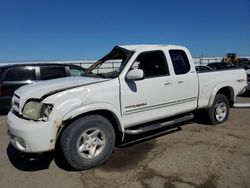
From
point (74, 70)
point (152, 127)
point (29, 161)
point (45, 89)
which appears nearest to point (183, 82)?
point (152, 127)

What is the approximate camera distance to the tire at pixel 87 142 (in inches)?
156

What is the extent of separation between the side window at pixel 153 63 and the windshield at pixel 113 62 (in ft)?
1.05

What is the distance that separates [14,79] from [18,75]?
18cm

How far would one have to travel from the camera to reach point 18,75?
8492 mm

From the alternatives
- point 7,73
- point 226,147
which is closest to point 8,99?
point 7,73

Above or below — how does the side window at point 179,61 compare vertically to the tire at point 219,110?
above

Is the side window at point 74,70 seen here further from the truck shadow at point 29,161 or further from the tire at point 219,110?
the tire at point 219,110

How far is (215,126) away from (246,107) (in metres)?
3.14

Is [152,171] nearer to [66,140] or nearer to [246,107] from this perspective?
[66,140]

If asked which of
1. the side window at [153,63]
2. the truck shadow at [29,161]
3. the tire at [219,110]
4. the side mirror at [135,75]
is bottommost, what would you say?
the truck shadow at [29,161]

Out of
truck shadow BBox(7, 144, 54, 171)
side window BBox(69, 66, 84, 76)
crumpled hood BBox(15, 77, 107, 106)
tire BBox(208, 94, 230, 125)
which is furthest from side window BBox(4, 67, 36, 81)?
tire BBox(208, 94, 230, 125)

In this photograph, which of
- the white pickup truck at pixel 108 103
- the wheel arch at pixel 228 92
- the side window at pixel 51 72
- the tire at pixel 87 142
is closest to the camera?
the white pickup truck at pixel 108 103

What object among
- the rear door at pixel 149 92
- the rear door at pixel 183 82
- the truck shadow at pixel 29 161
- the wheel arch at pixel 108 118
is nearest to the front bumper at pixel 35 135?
the wheel arch at pixel 108 118

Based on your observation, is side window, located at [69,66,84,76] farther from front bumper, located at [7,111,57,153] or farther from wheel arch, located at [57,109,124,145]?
front bumper, located at [7,111,57,153]
